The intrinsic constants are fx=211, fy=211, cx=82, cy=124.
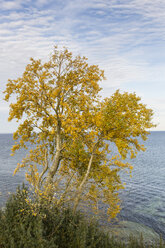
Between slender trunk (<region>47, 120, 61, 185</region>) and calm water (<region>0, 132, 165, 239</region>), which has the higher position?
slender trunk (<region>47, 120, 61, 185</region>)

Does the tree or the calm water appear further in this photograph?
the calm water

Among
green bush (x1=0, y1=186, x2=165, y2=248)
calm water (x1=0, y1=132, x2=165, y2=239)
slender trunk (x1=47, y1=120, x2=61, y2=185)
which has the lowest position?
calm water (x1=0, y1=132, x2=165, y2=239)

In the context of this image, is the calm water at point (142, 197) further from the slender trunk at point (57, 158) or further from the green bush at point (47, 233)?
the green bush at point (47, 233)

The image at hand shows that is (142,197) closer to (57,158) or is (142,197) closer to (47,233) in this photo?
(57,158)

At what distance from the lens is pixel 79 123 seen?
16.3 meters

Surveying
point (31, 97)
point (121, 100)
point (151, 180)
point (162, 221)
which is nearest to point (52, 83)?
point (31, 97)

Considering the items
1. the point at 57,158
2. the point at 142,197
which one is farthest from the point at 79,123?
the point at 142,197

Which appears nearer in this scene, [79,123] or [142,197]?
[79,123]

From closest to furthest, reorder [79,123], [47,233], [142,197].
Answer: [47,233]
[79,123]
[142,197]

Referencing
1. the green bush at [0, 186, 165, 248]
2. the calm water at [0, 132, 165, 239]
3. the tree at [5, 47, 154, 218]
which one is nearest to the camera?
the green bush at [0, 186, 165, 248]

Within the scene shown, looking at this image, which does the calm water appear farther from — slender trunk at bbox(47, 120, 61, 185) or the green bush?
the green bush

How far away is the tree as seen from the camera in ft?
51.3

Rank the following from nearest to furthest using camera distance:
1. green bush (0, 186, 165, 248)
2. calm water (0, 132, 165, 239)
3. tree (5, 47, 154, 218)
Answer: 1. green bush (0, 186, 165, 248)
2. tree (5, 47, 154, 218)
3. calm water (0, 132, 165, 239)

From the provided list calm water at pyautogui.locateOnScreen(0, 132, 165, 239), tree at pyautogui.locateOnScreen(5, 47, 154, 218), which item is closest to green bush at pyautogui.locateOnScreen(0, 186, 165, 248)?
tree at pyautogui.locateOnScreen(5, 47, 154, 218)
